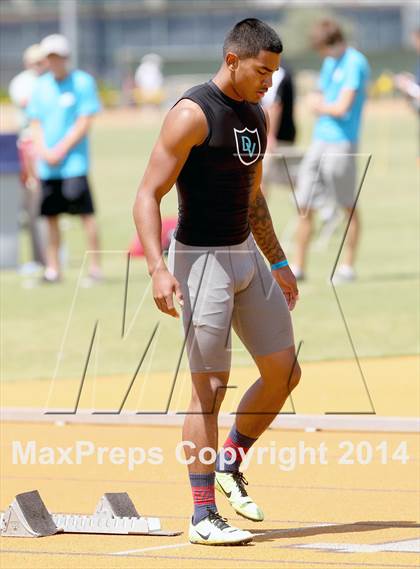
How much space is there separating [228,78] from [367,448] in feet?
9.16

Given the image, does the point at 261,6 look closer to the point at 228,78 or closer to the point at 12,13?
the point at 12,13

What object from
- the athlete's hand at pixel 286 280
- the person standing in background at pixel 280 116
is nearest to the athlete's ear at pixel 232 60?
the athlete's hand at pixel 286 280

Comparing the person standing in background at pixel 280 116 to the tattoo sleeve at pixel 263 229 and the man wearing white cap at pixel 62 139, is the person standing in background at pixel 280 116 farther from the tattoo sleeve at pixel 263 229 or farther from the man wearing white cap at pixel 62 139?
the tattoo sleeve at pixel 263 229

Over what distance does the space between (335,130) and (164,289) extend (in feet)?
30.3

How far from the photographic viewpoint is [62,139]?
15453 mm

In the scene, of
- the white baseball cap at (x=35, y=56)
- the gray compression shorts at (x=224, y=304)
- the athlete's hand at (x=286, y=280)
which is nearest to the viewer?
the gray compression shorts at (x=224, y=304)

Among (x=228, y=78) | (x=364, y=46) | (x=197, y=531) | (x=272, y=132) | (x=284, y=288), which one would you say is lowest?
(x=364, y=46)

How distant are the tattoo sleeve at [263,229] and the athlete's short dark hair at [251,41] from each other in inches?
29.9

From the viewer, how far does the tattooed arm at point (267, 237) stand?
702 centimetres

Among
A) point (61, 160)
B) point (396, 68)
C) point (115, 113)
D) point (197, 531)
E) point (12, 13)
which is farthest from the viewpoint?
point (12, 13)

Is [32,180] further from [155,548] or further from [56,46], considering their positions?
[155,548]

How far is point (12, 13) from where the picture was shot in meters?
103

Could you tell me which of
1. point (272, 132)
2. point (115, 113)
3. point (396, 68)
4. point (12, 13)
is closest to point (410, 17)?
point (396, 68)

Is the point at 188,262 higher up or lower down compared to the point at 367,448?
higher up
